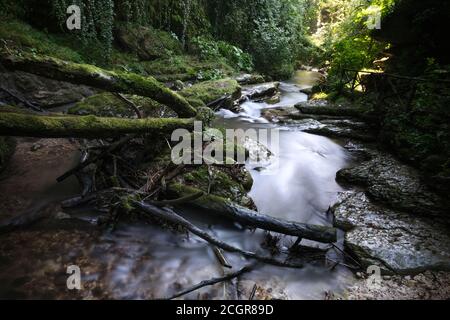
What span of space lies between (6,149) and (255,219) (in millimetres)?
4377

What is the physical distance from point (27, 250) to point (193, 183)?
2314 mm

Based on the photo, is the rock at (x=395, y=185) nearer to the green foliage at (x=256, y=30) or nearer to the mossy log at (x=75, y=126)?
the mossy log at (x=75, y=126)

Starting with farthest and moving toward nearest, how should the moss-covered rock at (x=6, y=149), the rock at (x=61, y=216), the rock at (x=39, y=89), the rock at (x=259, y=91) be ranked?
the rock at (x=259, y=91) → the rock at (x=39, y=89) → the moss-covered rock at (x=6, y=149) → the rock at (x=61, y=216)

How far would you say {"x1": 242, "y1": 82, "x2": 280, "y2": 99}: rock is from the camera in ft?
37.8

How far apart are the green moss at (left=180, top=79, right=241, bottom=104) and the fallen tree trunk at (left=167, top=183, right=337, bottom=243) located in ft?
14.5

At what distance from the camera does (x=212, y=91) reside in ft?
30.5

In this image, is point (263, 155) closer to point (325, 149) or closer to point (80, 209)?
point (325, 149)

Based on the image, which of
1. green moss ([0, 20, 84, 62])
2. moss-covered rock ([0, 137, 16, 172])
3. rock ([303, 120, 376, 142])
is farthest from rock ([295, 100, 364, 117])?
moss-covered rock ([0, 137, 16, 172])

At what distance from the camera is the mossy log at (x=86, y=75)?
137 inches

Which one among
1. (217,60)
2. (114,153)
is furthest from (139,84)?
(217,60)

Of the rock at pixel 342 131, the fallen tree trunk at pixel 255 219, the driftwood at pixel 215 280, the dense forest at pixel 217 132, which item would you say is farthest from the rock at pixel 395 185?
the driftwood at pixel 215 280

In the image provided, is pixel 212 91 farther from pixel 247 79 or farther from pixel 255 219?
pixel 255 219

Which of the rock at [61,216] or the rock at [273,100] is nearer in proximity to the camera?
the rock at [61,216]

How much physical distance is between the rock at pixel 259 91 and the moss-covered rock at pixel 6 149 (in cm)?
756
